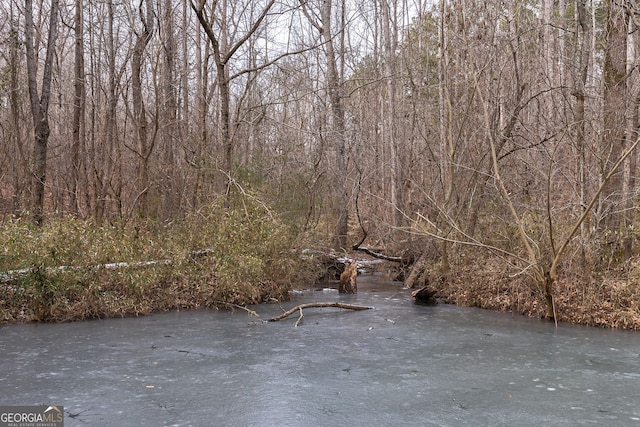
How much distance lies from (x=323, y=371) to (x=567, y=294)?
5500 mm

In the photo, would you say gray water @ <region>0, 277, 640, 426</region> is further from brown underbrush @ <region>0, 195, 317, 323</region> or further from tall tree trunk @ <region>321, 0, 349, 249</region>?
tall tree trunk @ <region>321, 0, 349, 249</region>

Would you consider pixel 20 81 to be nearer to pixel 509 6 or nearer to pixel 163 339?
pixel 163 339

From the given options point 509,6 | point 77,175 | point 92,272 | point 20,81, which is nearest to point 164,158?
point 77,175

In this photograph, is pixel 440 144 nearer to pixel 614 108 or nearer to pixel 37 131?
pixel 614 108

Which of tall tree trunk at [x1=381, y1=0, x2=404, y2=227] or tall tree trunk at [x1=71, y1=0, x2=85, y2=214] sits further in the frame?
tall tree trunk at [x1=381, y1=0, x2=404, y2=227]

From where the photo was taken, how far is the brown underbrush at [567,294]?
9.59 m

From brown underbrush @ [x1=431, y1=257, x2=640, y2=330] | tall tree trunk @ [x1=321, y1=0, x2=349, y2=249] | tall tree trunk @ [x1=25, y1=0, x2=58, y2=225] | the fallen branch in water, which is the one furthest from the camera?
tall tree trunk @ [x1=321, y1=0, x2=349, y2=249]

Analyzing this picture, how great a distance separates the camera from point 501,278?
37.9ft

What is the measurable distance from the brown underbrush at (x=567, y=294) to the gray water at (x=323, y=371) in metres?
0.36

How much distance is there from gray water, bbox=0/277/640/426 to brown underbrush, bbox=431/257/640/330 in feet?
1.19

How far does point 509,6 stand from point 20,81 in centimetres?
1460

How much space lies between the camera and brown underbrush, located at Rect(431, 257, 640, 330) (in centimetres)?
959

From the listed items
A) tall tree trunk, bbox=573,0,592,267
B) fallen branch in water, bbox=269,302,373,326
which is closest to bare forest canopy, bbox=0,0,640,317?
tall tree trunk, bbox=573,0,592,267

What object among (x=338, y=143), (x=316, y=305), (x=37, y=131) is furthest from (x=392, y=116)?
(x=37, y=131)
